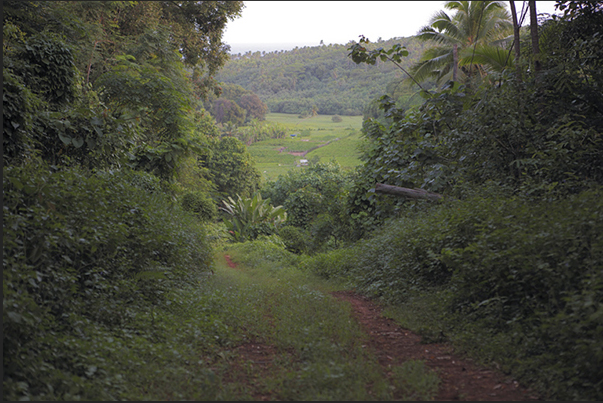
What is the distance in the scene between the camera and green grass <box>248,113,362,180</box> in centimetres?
5448

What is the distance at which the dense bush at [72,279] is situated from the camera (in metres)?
2.73

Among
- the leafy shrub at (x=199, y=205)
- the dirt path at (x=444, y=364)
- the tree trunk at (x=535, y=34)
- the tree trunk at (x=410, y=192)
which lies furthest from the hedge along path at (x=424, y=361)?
the leafy shrub at (x=199, y=205)

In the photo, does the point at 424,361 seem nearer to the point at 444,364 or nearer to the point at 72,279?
the point at 444,364

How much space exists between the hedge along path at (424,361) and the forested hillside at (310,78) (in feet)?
217

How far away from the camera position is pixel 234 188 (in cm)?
3039

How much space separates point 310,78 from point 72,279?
8364 centimetres

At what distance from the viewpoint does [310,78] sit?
83.1 metres

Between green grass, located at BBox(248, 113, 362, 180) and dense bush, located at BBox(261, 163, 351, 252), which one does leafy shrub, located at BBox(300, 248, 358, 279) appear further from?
green grass, located at BBox(248, 113, 362, 180)

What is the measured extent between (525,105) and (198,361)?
620 cm

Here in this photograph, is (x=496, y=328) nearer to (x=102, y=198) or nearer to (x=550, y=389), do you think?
(x=550, y=389)

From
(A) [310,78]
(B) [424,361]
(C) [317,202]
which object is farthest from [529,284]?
(A) [310,78]

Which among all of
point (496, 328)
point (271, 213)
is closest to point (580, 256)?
point (496, 328)

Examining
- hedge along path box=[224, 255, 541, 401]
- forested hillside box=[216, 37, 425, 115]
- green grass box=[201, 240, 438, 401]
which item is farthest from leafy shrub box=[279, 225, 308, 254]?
forested hillside box=[216, 37, 425, 115]

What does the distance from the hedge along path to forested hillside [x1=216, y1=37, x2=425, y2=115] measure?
66.3m
